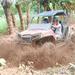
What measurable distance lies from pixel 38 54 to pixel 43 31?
1.21 metres

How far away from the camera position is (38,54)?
10289 millimetres

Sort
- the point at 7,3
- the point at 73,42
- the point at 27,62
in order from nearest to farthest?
1. the point at 27,62
2. the point at 73,42
3. the point at 7,3

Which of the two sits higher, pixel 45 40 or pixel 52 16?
pixel 52 16

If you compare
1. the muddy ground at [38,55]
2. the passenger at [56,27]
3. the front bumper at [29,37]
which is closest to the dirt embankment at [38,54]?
the muddy ground at [38,55]

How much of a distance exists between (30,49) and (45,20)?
172 cm

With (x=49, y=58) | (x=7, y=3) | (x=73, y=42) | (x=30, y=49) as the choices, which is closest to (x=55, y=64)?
(x=49, y=58)

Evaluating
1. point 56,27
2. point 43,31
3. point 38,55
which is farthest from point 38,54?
point 56,27

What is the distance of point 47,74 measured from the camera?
23.4ft

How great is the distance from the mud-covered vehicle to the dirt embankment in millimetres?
272

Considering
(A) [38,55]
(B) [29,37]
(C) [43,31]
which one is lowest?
(A) [38,55]

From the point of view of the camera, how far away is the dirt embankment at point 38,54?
9.77 meters

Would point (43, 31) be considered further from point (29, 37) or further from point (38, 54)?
point (38, 54)

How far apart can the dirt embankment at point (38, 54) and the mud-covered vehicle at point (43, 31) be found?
27 centimetres

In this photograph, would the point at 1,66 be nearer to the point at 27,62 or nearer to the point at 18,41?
the point at 27,62
